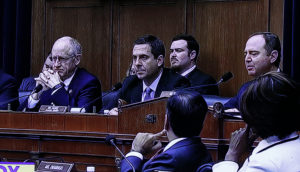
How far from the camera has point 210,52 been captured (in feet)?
19.5

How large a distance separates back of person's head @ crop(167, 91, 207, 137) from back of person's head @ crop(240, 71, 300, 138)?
1.62 feet

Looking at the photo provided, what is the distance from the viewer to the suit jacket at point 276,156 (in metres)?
Answer: 1.88

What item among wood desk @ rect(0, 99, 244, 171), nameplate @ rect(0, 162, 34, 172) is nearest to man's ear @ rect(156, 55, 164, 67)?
wood desk @ rect(0, 99, 244, 171)

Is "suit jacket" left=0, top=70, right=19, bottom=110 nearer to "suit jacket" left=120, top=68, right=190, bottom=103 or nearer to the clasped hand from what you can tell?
the clasped hand

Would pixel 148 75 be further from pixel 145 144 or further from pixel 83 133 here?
pixel 145 144

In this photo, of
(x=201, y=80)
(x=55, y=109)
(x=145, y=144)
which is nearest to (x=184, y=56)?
(x=201, y=80)

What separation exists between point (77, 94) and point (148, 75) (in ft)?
2.01

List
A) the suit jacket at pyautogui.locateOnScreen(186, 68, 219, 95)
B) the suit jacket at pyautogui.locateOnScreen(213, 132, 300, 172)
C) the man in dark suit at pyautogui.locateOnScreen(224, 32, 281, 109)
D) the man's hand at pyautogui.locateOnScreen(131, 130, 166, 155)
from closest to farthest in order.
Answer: the suit jacket at pyautogui.locateOnScreen(213, 132, 300, 172), the man's hand at pyautogui.locateOnScreen(131, 130, 166, 155), the man in dark suit at pyautogui.locateOnScreen(224, 32, 281, 109), the suit jacket at pyautogui.locateOnScreen(186, 68, 219, 95)

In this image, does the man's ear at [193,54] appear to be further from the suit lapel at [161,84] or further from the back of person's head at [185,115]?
the back of person's head at [185,115]

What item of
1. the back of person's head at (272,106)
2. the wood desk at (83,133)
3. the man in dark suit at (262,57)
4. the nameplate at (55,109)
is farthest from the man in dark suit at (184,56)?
the back of person's head at (272,106)

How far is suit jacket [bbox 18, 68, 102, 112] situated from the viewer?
4.36m

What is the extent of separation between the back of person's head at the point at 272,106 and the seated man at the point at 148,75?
7.19ft

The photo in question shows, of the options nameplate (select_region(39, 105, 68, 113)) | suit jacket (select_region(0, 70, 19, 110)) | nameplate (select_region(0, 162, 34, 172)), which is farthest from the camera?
suit jacket (select_region(0, 70, 19, 110))

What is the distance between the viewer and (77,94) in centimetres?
453
